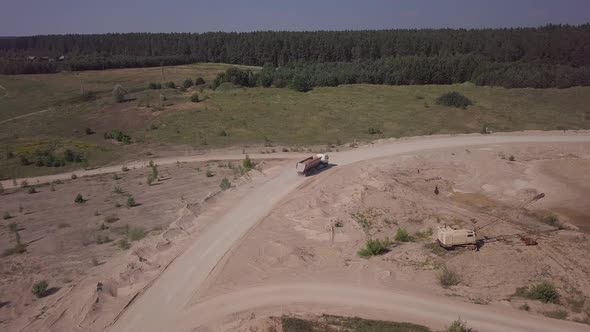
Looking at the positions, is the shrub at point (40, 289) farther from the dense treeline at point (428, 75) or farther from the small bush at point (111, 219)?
the dense treeline at point (428, 75)

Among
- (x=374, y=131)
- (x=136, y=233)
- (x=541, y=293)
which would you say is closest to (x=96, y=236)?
(x=136, y=233)

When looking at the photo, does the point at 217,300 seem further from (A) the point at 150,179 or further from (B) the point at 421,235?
(A) the point at 150,179

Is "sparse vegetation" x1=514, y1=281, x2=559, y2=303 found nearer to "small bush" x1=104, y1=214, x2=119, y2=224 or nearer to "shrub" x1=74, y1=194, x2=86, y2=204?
"small bush" x1=104, y1=214, x2=119, y2=224

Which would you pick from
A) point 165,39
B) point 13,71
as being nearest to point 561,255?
point 13,71

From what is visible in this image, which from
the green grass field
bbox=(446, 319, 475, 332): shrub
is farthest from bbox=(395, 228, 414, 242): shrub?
the green grass field

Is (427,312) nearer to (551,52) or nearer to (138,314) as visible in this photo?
(138,314)

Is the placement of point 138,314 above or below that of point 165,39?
below
